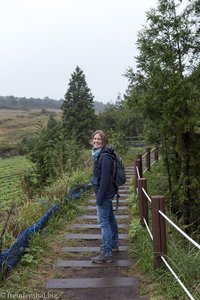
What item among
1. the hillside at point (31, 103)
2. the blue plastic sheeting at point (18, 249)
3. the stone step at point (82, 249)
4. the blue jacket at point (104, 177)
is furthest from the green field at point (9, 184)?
the hillside at point (31, 103)

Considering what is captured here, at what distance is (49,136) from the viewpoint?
48.8 feet

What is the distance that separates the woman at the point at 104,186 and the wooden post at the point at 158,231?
72 centimetres

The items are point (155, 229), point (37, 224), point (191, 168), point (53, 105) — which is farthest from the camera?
point (53, 105)

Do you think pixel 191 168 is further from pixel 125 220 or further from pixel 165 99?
pixel 125 220

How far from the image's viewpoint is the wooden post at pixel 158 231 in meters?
4.67

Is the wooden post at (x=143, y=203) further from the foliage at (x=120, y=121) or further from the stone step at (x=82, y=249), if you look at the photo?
the foliage at (x=120, y=121)

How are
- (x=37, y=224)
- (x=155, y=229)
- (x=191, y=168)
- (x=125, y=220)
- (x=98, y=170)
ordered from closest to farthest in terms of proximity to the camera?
(x=155, y=229)
(x=98, y=170)
(x=37, y=224)
(x=125, y=220)
(x=191, y=168)

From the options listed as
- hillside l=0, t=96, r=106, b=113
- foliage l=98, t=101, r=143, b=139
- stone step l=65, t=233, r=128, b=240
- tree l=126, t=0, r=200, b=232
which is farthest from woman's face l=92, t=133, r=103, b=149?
hillside l=0, t=96, r=106, b=113

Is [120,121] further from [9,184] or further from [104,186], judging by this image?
[104,186]

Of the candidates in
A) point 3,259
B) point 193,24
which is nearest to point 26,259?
point 3,259

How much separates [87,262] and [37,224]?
1.28 metres

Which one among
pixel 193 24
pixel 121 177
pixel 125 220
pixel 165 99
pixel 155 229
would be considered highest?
pixel 193 24

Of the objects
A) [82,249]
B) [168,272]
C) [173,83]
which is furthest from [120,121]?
[168,272]

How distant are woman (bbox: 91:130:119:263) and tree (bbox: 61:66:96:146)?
30639mm
